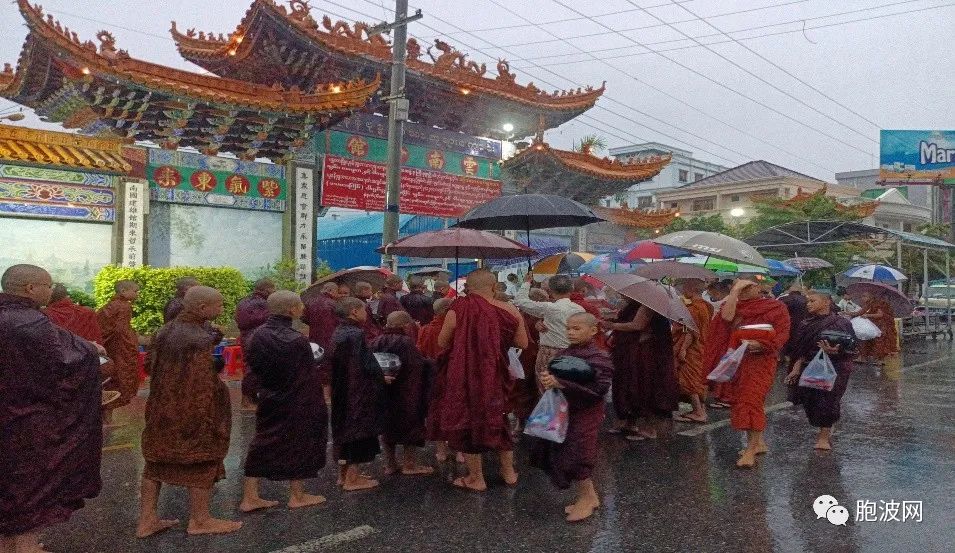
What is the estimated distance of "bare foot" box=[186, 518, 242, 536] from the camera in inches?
165

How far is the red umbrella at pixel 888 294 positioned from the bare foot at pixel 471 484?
10.3 m

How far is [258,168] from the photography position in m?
12.8

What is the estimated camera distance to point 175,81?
1140 centimetres

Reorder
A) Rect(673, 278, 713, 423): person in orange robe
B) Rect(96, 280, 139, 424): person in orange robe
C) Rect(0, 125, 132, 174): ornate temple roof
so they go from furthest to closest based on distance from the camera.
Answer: Rect(0, 125, 132, 174): ornate temple roof → Rect(673, 278, 713, 423): person in orange robe → Rect(96, 280, 139, 424): person in orange robe

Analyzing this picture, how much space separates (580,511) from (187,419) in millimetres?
2412

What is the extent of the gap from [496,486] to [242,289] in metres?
7.51

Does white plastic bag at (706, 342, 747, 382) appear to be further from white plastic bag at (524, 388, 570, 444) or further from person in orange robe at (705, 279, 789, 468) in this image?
white plastic bag at (524, 388, 570, 444)

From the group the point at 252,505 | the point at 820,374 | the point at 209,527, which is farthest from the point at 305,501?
the point at 820,374

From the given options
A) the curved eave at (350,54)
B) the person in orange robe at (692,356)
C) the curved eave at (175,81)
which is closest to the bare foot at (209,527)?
the person in orange robe at (692,356)

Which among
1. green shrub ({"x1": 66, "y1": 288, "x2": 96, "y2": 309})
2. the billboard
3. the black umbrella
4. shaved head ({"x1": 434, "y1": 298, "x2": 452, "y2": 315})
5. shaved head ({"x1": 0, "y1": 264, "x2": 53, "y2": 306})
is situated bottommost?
green shrub ({"x1": 66, "y1": 288, "x2": 96, "y2": 309})

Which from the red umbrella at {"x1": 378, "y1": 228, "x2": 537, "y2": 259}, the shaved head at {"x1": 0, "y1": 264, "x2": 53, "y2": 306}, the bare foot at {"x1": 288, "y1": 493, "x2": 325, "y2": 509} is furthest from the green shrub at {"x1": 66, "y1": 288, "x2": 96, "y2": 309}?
the shaved head at {"x1": 0, "y1": 264, "x2": 53, "y2": 306}

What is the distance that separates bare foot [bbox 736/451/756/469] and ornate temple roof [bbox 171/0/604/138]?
30.8 ft

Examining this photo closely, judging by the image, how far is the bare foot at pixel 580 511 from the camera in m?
4.50

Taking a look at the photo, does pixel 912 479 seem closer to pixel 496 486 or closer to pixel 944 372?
pixel 496 486
